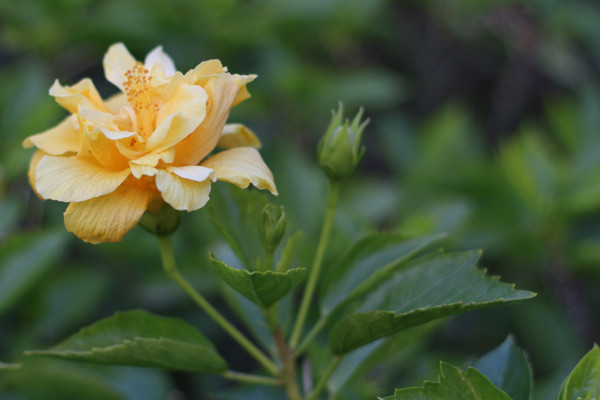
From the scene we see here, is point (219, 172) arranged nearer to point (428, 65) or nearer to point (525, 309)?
point (525, 309)

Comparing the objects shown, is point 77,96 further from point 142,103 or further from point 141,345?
point 141,345

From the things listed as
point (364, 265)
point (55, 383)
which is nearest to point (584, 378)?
point (364, 265)

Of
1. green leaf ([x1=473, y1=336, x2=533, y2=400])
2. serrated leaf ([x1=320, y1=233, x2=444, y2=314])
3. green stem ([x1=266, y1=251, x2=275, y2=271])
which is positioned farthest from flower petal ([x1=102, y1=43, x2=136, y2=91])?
green leaf ([x1=473, y1=336, x2=533, y2=400])

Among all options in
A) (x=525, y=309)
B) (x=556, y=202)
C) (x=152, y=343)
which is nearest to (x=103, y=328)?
(x=152, y=343)

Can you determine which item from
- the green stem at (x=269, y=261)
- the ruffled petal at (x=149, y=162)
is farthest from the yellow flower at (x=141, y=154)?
the green stem at (x=269, y=261)

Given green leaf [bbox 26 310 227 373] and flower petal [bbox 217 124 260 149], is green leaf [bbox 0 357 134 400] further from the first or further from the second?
flower petal [bbox 217 124 260 149]
